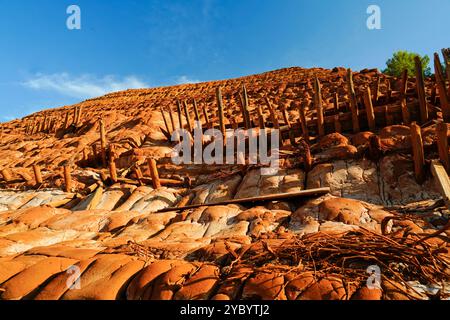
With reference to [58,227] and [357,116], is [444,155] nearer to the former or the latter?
[357,116]

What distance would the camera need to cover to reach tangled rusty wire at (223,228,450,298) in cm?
336

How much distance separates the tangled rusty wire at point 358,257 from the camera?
3.36 m

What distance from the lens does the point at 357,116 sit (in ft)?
32.6

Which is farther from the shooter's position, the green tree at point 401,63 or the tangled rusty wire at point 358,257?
the green tree at point 401,63

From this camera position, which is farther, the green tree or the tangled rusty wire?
the green tree

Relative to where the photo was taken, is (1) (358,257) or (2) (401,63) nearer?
(1) (358,257)

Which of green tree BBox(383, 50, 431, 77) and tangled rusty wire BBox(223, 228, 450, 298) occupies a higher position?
green tree BBox(383, 50, 431, 77)

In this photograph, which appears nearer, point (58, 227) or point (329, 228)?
point (329, 228)

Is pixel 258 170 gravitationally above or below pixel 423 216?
above

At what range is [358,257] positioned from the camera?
12.2 feet

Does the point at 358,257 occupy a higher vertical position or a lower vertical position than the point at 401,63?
lower

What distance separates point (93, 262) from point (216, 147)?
7680mm

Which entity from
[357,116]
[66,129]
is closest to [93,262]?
[357,116]
